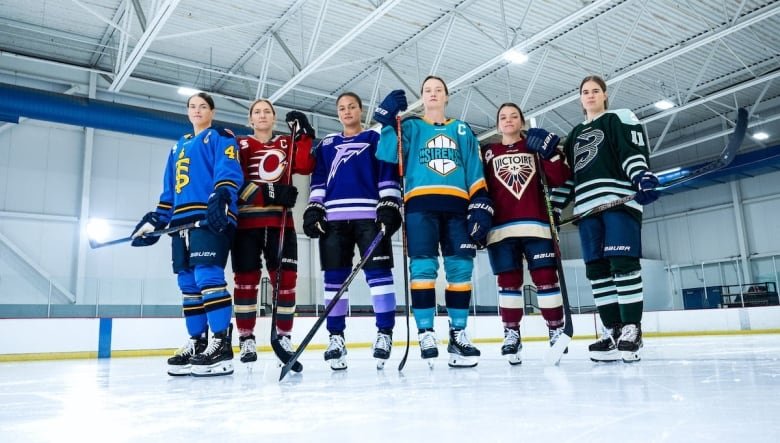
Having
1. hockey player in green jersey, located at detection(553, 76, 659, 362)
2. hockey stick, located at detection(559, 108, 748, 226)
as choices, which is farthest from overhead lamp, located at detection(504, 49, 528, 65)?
hockey player in green jersey, located at detection(553, 76, 659, 362)

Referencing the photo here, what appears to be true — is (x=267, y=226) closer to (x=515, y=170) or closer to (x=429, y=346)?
(x=429, y=346)

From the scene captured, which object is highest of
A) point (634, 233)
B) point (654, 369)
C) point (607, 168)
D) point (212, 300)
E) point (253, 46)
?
point (253, 46)

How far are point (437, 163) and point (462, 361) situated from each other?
863 millimetres

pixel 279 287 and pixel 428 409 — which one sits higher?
pixel 279 287

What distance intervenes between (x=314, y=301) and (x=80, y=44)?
19.5ft

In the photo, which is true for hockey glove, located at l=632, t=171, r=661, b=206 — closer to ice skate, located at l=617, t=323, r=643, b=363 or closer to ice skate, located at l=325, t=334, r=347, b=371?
ice skate, located at l=617, t=323, r=643, b=363

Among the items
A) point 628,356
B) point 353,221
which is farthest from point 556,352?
point 353,221

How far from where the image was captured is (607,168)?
2.68 metres

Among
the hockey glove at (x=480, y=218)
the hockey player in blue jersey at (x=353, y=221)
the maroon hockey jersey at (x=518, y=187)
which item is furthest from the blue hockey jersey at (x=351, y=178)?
the maroon hockey jersey at (x=518, y=187)

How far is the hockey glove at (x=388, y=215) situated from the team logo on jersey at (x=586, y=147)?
3.12 feet

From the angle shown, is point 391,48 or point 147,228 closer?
point 147,228

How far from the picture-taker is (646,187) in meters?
2.42

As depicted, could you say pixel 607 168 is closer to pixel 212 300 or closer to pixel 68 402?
pixel 212 300

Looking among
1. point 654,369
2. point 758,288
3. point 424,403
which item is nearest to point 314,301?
point 654,369
